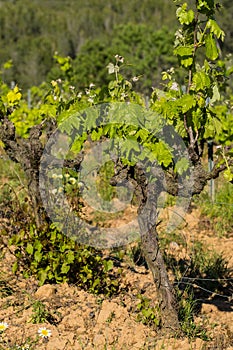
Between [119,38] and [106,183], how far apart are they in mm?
28812

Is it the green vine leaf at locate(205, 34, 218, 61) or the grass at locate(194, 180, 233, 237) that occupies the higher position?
the green vine leaf at locate(205, 34, 218, 61)

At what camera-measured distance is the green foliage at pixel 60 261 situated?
3518 millimetres

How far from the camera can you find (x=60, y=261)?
360cm

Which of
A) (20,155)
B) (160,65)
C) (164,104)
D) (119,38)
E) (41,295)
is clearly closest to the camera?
(164,104)

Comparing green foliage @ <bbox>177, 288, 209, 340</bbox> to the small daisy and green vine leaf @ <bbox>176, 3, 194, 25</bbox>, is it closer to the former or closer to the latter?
the small daisy

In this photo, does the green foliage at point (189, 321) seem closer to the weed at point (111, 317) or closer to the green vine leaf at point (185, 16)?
the weed at point (111, 317)

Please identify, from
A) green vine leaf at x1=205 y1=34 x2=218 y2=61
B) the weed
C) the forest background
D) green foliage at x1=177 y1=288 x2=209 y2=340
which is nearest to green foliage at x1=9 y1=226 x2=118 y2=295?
the weed

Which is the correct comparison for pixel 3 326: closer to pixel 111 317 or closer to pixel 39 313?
pixel 39 313

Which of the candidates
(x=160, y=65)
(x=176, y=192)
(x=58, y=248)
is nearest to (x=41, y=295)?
(x=58, y=248)

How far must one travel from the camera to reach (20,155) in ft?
12.6

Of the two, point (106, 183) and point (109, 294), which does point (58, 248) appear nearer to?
point (109, 294)

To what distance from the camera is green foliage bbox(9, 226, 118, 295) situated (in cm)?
352

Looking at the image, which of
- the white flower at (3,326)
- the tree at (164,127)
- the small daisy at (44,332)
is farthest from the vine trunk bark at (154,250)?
the white flower at (3,326)

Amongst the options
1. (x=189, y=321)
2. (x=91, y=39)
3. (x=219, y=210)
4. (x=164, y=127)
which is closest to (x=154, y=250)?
(x=189, y=321)
